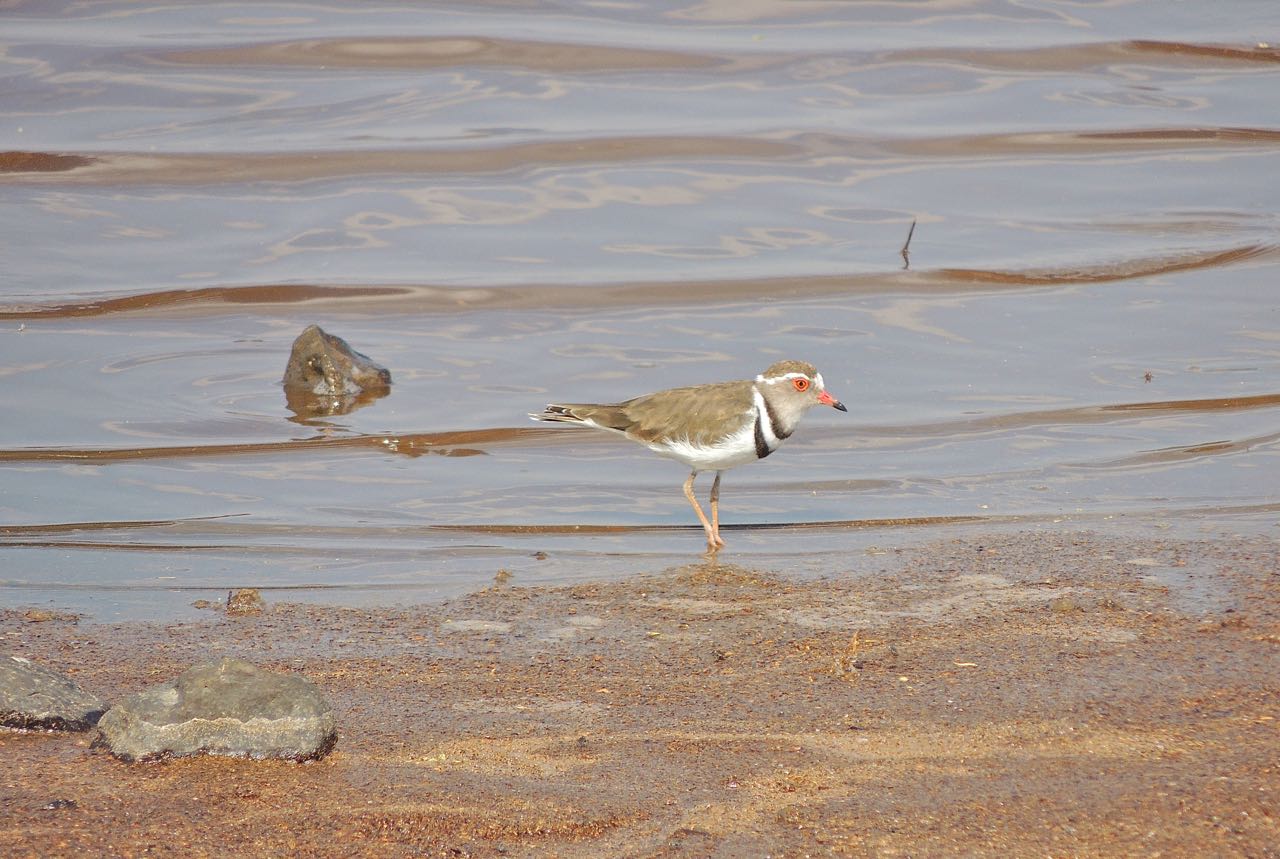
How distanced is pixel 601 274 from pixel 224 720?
8621 millimetres

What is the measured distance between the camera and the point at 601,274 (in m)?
13.1

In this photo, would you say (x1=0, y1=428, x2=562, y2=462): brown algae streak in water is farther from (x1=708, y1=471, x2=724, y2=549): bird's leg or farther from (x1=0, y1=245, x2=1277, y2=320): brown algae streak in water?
(x1=0, y1=245, x2=1277, y2=320): brown algae streak in water

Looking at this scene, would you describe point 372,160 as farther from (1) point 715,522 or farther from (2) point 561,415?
(1) point 715,522

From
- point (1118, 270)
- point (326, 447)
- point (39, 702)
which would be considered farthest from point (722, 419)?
point (1118, 270)

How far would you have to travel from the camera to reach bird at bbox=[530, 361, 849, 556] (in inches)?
318

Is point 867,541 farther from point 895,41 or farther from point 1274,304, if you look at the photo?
point 895,41

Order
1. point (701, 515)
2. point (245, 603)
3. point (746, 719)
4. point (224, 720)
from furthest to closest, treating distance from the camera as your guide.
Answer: point (701, 515) → point (245, 603) → point (746, 719) → point (224, 720)

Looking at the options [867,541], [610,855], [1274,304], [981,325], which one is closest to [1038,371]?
[981,325]

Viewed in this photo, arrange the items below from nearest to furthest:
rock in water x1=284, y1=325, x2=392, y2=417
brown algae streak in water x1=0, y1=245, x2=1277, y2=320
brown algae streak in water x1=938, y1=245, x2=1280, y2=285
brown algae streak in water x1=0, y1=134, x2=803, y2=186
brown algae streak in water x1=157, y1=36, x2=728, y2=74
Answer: rock in water x1=284, y1=325, x2=392, y2=417 → brown algae streak in water x1=0, y1=245, x2=1277, y2=320 → brown algae streak in water x1=938, y1=245, x2=1280, y2=285 → brown algae streak in water x1=0, y1=134, x2=803, y2=186 → brown algae streak in water x1=157, y1=36, x2=728, y2=74

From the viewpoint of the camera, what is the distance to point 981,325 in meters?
11.8

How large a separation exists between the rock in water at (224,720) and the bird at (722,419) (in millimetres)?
A: 3360

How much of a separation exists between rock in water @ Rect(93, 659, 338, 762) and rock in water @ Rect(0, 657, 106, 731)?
8.7 inches

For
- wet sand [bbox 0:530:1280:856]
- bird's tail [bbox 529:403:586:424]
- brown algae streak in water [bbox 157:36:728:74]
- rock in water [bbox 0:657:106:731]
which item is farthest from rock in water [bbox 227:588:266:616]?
brown algae streak in water [bbox 157:36:728:74]

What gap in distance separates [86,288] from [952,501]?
24.6 feet
